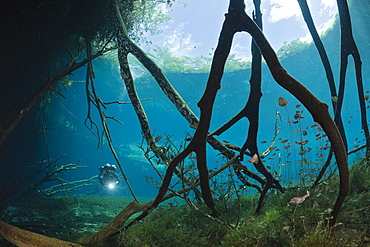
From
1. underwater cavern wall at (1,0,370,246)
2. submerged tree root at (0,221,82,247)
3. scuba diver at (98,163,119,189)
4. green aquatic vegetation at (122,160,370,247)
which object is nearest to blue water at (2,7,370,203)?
underwater cavern wall at (1,0,370,246)

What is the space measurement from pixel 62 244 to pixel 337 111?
3.67 metres

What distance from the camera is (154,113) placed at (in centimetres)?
4588

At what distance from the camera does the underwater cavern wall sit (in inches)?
231

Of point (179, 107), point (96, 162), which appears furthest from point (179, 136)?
point (179, 107)

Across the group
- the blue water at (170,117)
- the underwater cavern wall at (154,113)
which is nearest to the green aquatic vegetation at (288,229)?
the underwater cavern wall at (154,113)

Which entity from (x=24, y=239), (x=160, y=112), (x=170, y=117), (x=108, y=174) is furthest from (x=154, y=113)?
(x=24, y=239)

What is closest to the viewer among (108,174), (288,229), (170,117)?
(288,229)

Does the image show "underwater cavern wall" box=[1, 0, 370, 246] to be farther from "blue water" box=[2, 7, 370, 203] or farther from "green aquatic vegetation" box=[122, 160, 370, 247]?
"green aquatic vegetation" box=[122, 160, 370, 247]

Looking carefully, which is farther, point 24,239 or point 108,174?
point 108,174

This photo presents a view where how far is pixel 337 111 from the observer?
2654 mm

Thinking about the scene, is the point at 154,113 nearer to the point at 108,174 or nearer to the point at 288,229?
the point at 108,174

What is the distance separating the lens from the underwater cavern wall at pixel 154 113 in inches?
231

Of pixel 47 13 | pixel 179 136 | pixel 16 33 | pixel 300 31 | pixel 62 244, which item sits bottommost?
pixel 62 244

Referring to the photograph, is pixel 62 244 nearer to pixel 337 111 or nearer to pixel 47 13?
pixel 337 111
